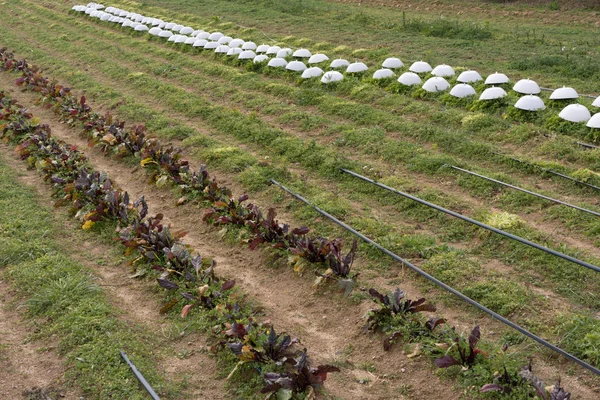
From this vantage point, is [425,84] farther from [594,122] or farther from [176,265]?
[176,265]

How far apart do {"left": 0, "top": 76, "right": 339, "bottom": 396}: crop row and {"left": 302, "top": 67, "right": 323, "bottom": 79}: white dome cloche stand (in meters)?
5.13

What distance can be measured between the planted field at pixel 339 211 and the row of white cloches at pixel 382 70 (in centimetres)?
5

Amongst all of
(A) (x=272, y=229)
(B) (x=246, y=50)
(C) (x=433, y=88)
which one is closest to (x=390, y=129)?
(C) (x=433, y=88)

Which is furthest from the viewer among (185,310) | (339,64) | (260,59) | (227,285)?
(260,59)

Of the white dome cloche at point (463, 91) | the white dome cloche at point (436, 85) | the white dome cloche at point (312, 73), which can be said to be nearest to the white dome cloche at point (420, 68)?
the white dome cloche at point (436, 85)

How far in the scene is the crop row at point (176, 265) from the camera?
471 cm

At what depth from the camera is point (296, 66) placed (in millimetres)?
13094

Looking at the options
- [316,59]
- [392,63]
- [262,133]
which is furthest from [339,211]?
[316,59]

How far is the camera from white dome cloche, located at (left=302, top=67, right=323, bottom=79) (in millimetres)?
12562

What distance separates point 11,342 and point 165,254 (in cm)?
165

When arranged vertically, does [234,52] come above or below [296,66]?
above

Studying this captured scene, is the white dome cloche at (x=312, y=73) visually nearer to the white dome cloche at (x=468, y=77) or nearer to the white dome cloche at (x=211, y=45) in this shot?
the white dome cloche at (x=468, y=77)

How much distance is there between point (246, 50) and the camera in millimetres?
14992

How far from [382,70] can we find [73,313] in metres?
8.44
